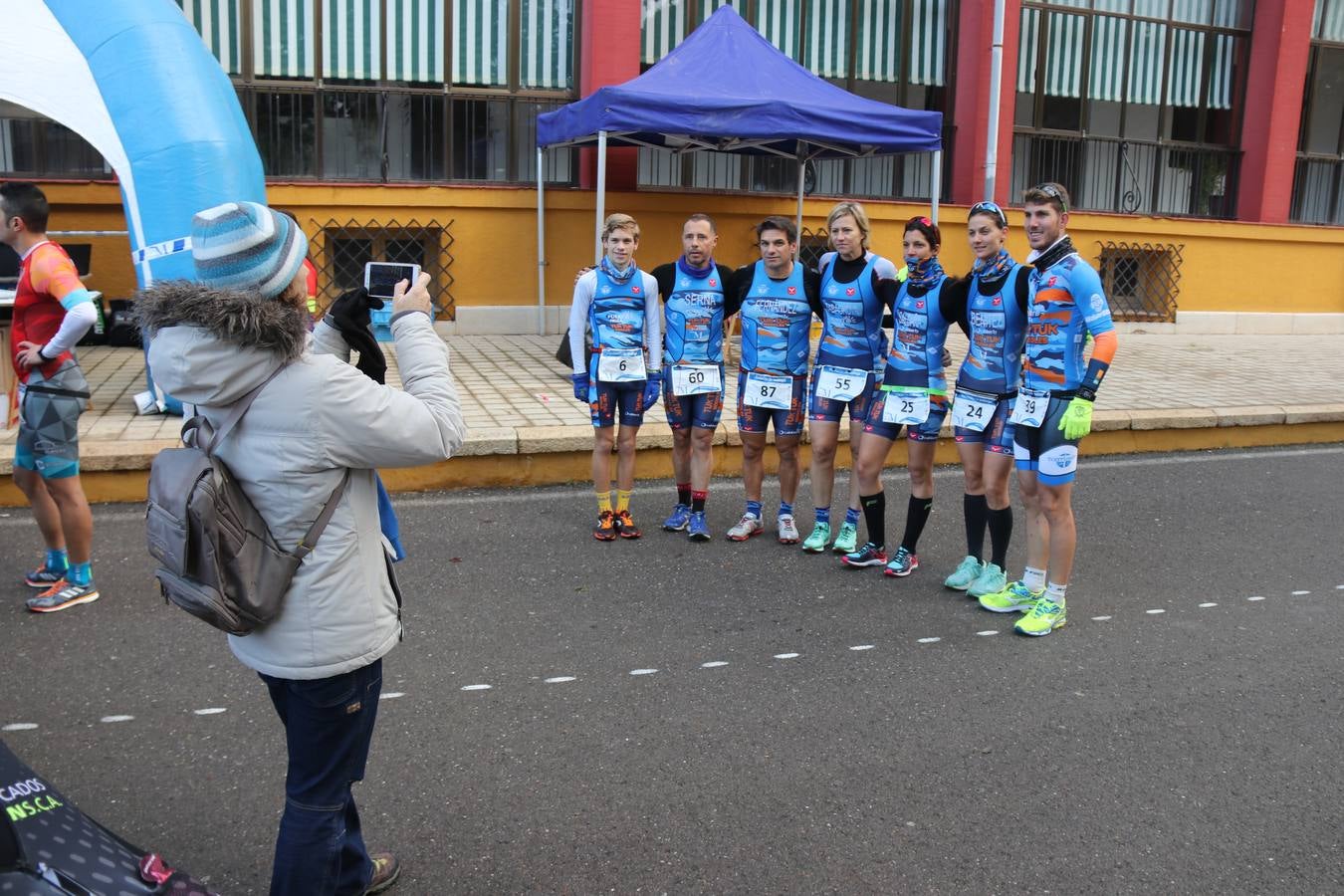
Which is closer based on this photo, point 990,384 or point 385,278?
point 385,278

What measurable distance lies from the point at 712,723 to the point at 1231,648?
2.45 m

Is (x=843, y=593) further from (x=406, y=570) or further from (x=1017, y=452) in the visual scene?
(x=406, y=570)

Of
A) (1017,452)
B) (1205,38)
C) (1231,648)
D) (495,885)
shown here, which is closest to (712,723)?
(495,885)

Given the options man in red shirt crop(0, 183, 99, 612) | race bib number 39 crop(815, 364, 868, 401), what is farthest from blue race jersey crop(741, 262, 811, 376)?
man in red shirt crop(0, 183, 99, 612)

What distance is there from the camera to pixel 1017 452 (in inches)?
206

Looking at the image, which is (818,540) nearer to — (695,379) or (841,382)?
Answer: (841,382)

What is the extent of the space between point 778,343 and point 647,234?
327 inches

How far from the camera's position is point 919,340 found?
5.74 m

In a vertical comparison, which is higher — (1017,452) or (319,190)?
(319,190)

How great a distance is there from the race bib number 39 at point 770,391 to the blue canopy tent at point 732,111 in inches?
205

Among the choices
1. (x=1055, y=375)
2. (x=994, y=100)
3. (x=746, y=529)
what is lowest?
(x=746, y=529)

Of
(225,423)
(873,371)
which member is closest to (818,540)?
(873,371)

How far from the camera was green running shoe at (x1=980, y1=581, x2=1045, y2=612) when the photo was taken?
17.7ft

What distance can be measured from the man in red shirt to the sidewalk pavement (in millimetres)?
1896
